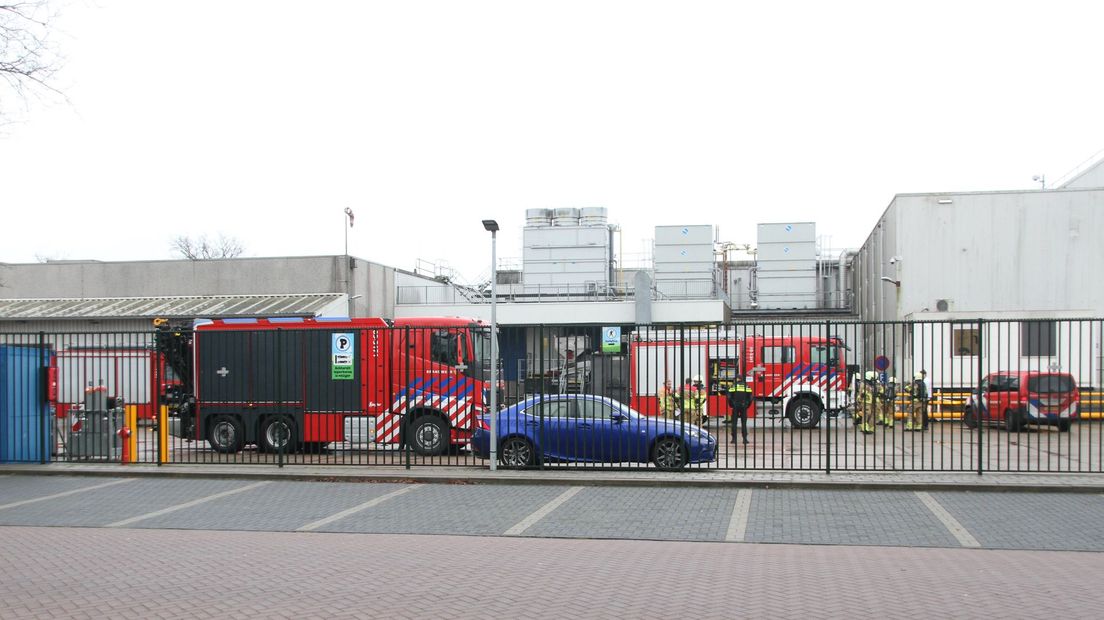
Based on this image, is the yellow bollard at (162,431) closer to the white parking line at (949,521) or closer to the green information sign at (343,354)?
the green information sign at (343,354)

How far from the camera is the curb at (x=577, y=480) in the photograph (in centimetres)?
1276

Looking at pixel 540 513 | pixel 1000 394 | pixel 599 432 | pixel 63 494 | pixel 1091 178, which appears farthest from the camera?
pixel 1091 178

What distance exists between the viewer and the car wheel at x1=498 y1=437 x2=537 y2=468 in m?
15.0

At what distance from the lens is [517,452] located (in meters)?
15.0

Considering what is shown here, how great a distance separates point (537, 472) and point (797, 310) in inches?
1209

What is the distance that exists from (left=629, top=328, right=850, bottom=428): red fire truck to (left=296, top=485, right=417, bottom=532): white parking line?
3948 mm

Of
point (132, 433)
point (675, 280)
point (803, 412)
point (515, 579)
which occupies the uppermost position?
point (675, 280)

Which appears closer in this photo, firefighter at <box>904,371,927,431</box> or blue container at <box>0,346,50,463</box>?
firefighter at <box>904,371,927,431</box>

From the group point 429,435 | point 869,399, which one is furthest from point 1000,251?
point 429,435

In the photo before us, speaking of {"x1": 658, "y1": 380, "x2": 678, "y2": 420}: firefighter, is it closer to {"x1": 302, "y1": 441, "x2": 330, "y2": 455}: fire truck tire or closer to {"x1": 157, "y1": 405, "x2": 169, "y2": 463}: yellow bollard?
{"x1": 302, "y1": 441, "x2": 330, "y2": 455}: fire truck tire

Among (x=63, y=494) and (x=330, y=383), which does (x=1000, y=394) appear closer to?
(x=330, y=383)

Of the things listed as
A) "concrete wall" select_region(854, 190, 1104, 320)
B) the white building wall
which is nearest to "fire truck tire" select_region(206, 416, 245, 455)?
"concrete wall" select_region(854, 190, 1104, 320)

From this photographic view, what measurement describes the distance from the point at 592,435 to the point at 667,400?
134 cm

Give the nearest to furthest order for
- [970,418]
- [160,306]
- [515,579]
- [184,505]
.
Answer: [515,579], [184,505], [970,418], [160,306]
